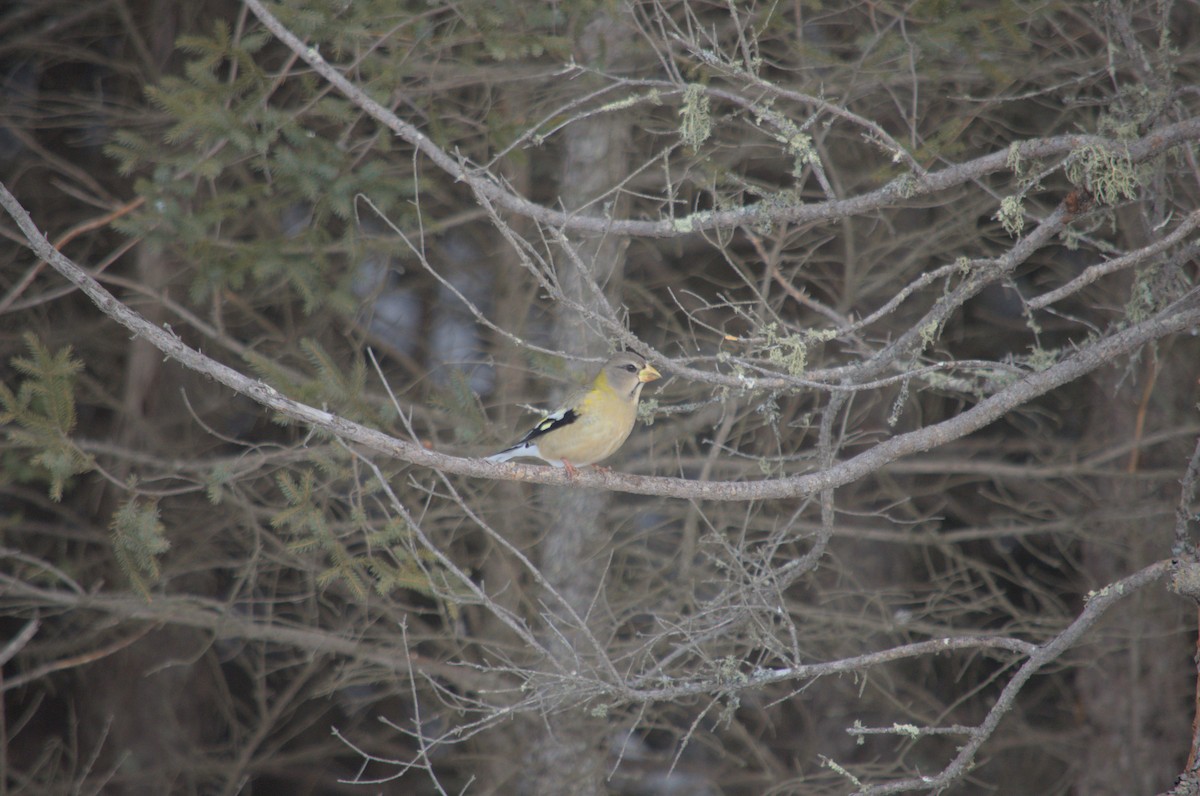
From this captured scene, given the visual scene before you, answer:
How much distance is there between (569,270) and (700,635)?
3.41 meters

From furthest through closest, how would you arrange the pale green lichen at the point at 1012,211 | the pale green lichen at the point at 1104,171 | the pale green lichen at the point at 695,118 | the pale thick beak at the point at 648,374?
the pale thick beak at the point at 648,374 < the pale green lichen at the point at 695,118 < the pale green lichen at the point at 1012,211 < the pale green lichen at the point at 1104,171

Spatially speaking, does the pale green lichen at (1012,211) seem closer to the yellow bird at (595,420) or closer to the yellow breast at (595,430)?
the yellow bird at (595,420)

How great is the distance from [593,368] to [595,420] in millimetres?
1730

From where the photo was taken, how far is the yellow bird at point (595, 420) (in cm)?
606

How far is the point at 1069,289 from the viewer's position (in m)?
4.51

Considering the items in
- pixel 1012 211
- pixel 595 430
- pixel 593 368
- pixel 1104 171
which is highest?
pixel 1104 171

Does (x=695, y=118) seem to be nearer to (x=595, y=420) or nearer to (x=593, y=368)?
(x=595, y=420)

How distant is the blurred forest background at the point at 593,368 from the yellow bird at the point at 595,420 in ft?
1.68

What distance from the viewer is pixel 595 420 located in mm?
6066

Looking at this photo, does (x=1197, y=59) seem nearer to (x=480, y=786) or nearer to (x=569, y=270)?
(x=569, y=270)

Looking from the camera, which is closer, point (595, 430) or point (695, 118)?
point (695, 118)

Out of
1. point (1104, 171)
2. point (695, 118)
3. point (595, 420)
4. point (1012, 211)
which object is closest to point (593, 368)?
point (595, 420)

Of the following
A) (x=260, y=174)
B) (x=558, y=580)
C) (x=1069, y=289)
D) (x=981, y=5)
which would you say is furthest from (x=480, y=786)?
(x=981, y=5)

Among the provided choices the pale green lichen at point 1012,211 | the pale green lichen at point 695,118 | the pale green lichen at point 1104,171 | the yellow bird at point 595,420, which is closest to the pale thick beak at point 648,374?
the yellow bird at point 595,420
